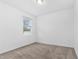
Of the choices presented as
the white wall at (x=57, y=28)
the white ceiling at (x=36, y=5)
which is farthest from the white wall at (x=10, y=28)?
the white wall at (x=57, y=28)

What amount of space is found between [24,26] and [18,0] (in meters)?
1.79

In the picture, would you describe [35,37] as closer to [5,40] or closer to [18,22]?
[18,22]

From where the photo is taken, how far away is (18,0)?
10.4 feet

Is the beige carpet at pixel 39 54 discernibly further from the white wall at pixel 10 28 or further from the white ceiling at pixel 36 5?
the white ceiling at pixel 36 5

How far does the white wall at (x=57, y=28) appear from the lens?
4.59 meters

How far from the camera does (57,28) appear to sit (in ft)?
16.4

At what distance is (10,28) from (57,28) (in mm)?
2905

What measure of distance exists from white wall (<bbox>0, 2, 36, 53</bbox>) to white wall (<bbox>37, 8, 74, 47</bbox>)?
5.38 feet

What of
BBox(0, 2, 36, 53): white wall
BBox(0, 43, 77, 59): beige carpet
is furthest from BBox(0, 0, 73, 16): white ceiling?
BBox(0, 43, 77, 59): beige carpet

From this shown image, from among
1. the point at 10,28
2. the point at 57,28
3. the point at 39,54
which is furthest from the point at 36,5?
the point at 39,54

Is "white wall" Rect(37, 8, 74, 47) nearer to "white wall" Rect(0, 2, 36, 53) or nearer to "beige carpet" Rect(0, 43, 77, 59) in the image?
"beige carpet" Rect(0, 43, 77, 59)

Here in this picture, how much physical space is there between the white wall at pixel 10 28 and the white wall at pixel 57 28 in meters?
1.64

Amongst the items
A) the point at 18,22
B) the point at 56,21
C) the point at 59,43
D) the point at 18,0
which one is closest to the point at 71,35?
the point at 59,43

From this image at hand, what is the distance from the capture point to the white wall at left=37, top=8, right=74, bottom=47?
15.0ft
